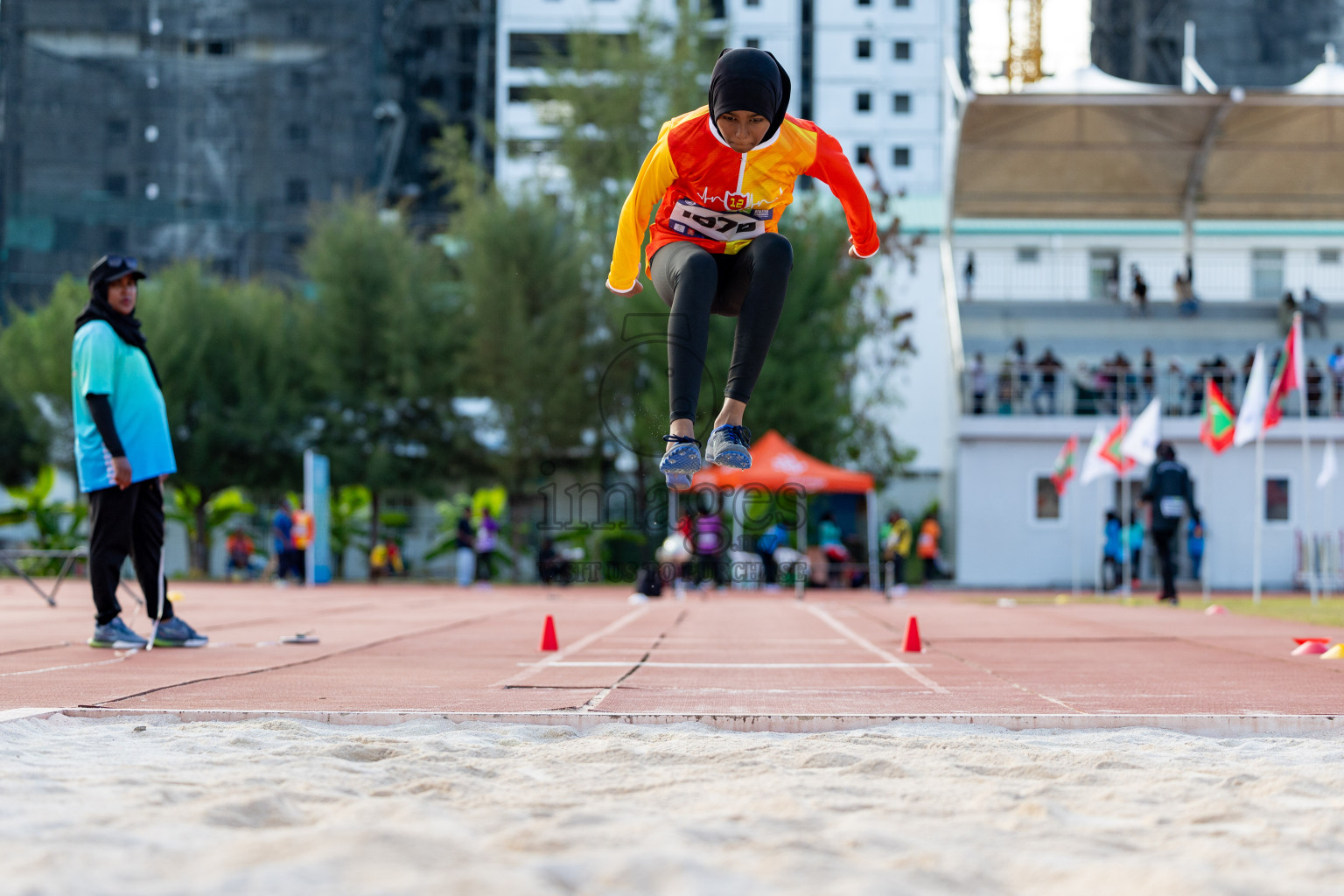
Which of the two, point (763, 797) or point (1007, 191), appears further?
point (1007, 191)

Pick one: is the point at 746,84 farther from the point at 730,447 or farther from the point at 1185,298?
the point at 1185,298

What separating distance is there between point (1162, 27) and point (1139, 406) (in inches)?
1325

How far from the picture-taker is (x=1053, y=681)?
6.48m

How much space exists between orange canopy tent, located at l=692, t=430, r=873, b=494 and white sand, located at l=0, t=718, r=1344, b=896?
52.8ft

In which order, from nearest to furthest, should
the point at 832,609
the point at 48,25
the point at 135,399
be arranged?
the point at 135,399, the point at 832,609, the point at 48,25

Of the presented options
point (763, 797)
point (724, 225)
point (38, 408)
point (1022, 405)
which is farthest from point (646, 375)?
point (763, 797)

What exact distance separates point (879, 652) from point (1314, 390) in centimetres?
2464

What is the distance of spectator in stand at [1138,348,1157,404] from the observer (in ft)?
94.7

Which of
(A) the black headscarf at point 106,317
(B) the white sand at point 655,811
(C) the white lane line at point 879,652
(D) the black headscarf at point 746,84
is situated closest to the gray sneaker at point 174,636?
(A) the black headscarf at point 106,317

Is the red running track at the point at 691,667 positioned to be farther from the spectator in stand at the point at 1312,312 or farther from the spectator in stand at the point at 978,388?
the spectator in stand at the point at 1312,312

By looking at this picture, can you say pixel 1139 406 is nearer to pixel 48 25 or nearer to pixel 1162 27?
pixel 1162 27

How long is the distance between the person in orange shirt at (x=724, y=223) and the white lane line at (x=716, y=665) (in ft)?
6.70

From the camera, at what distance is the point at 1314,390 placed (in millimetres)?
29141

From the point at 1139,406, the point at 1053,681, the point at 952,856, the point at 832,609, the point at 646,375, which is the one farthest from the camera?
the point at 646,375
